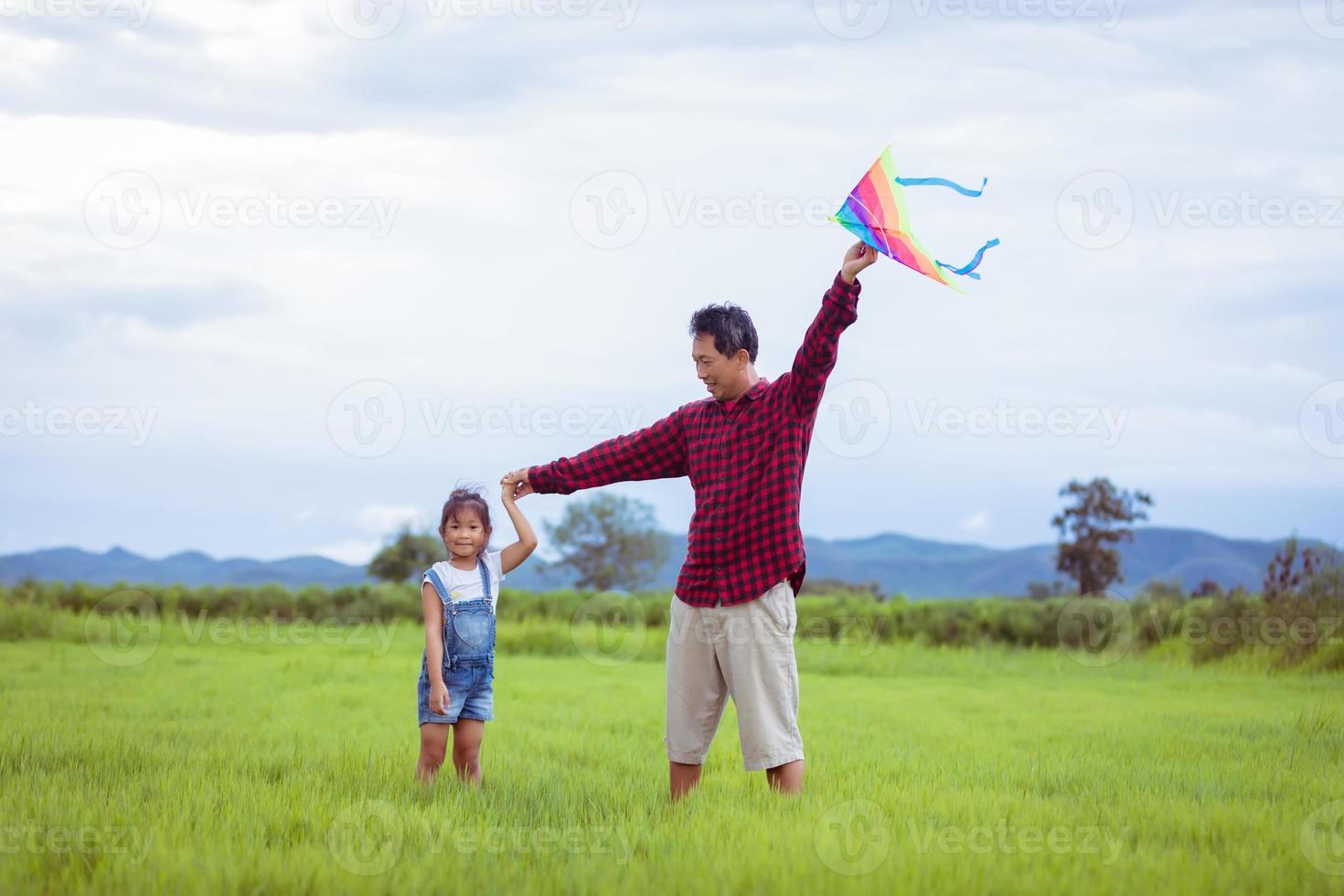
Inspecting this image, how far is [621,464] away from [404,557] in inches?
832

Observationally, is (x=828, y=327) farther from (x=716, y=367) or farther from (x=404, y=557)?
(x=404, y=557)

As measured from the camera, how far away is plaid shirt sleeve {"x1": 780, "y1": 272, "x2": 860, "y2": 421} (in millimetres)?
4441

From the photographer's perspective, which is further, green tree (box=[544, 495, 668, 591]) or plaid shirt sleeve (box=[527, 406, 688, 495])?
green tree (box=[544, 495, 668, 591])

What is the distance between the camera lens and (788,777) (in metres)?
4.85

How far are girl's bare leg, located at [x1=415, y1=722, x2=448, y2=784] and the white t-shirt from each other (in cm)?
→ 63

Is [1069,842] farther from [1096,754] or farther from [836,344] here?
[1096,754]

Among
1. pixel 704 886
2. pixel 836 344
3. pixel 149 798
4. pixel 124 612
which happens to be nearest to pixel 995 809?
pixel 704 886

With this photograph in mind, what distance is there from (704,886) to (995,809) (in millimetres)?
1832

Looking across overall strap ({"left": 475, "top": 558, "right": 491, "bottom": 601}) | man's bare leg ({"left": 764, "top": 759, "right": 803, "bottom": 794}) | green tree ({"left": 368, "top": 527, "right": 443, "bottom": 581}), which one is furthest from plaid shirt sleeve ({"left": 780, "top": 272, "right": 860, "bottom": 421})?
green tree ({"left": 368, "top": 527, "right": 443, "bottom": 581})

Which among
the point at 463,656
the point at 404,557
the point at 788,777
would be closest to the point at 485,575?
the point at 463,656

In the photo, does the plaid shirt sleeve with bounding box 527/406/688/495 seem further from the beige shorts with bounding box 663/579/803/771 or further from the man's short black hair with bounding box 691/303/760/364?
the beige shorts with bounding box 663/579/803/771

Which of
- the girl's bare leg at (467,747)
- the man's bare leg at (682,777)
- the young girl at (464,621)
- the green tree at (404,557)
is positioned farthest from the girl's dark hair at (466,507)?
the green tree at (404,557)

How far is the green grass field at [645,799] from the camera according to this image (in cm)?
384

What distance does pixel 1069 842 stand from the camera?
14.2 ft
